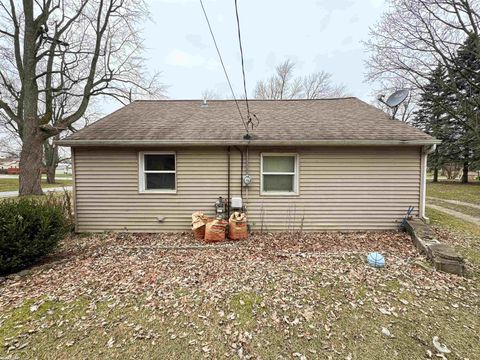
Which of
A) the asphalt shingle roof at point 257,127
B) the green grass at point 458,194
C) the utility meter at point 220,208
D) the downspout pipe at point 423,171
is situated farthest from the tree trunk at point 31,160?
the green grass at point 458,194

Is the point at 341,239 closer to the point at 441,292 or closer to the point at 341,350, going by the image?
the point at 441,292

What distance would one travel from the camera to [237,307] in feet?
10.3

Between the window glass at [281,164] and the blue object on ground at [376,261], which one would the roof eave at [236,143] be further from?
the blue object on ground at [376,261]

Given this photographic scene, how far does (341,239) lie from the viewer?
231 inches

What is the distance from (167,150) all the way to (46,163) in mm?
25601

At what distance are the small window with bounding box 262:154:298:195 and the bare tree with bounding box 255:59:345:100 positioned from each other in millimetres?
20329

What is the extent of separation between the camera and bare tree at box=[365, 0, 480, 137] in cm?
984

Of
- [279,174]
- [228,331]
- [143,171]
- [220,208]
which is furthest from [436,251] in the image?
[143,171]

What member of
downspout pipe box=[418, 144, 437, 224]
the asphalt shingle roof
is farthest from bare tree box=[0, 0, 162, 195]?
downspout pipe box=[418, 144, 437, 224]

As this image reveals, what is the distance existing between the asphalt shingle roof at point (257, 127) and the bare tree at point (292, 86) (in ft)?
54.8

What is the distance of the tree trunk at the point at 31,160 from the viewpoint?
9891mm

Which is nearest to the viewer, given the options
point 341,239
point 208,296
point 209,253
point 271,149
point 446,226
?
point 208,296

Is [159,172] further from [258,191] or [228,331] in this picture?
[228,331]

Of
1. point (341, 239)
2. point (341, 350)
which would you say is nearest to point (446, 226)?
point (341, 239)
